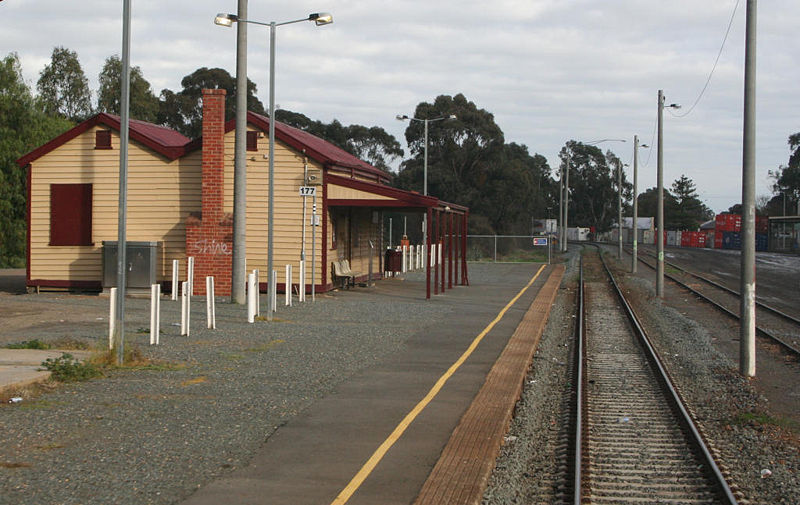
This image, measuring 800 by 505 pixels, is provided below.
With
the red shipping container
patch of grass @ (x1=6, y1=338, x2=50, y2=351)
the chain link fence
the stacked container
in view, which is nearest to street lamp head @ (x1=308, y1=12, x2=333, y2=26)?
patch of grass @ (x1=6, y1=338, x2=50, y2=351)

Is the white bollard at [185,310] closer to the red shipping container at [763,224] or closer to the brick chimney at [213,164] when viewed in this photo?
the brick chimney at [213,164]

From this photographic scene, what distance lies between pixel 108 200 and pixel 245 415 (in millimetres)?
16412

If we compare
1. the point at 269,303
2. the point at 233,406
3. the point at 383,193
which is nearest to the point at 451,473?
the point at 233,406

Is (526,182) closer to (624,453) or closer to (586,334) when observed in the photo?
(586,334)

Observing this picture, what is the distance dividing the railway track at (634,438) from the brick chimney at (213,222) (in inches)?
431

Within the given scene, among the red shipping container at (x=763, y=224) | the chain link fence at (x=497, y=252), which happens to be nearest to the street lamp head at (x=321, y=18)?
the chain link fence at (x=497, y=252)

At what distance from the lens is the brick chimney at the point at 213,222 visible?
22609mm

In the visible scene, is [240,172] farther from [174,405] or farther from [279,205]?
[174,405]

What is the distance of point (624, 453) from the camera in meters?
8.12

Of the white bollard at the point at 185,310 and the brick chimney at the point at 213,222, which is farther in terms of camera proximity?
the brick chimney at the point at 213,222

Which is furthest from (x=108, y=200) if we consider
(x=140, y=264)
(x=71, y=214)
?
(x=140, y=264)

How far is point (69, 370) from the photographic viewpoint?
33.8 ft

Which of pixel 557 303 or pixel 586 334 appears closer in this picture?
pixel 586 334

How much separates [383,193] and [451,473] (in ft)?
53.3
